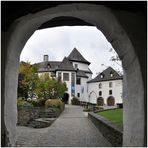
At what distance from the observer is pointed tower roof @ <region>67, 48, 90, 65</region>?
2507 inches

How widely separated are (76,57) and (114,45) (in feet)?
196

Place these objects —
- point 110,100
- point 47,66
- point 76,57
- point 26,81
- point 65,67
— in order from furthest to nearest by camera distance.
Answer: point 76,57 → point 47,66 → point 110,100 → point 65,67 → point 26,81

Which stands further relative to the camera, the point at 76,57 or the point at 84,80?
the point at 76,57

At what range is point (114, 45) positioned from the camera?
16.6ft

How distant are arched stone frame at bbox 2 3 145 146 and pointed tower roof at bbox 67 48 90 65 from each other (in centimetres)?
5833

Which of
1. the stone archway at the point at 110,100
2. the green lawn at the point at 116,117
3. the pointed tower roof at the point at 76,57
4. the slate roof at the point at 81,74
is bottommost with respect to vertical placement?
the stone archway at the point at 110,100

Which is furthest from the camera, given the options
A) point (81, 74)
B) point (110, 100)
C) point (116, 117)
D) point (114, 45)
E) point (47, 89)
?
point (81, 74)

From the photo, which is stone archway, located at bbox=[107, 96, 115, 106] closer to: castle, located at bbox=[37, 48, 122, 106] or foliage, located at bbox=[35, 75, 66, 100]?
castle, located at bbox=[37, 48, 122, 106]

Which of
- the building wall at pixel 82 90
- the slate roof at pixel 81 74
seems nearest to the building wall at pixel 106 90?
the building wall at pixel 82 90

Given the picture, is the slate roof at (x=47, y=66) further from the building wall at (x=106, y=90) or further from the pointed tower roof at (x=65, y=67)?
the building wall at (x=106, y=90)

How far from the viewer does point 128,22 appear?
434 centimetres

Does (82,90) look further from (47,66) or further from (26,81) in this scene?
(26,81)

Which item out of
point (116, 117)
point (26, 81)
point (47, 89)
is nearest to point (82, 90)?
point (47, 89)

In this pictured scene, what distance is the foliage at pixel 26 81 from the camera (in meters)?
31.2
